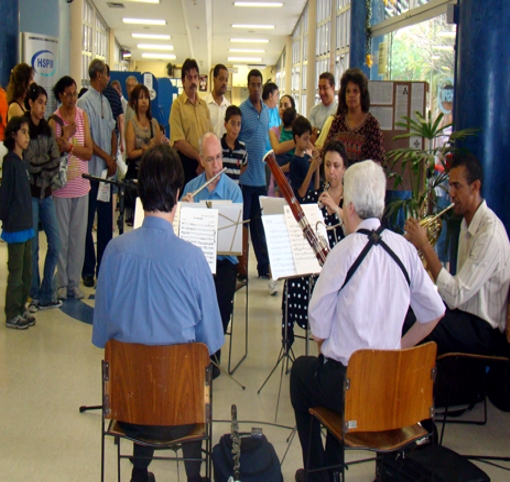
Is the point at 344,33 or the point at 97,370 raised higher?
the point at 344,33

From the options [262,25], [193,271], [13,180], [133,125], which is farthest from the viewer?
[262,25]

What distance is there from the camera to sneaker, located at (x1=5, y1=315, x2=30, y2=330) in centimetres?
437

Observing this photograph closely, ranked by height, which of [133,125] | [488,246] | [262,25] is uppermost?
[262,25]

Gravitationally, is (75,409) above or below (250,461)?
below

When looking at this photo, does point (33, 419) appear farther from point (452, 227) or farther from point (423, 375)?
point (452, 227)

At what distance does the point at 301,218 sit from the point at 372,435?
108 centimetres

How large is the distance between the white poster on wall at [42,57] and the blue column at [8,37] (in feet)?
1.19

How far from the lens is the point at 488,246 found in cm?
292

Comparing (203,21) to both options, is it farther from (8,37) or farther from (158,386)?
(158,386)

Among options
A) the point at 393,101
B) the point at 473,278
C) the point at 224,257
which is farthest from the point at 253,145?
the point at 473,278

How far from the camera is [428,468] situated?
7.73ft

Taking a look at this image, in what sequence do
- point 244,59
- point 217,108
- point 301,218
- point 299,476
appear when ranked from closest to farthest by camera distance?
point 299,476, point 301,218, point 217,108, point 244,59

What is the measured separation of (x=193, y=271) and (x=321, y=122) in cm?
433

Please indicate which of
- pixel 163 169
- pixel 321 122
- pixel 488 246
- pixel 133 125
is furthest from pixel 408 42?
pixel 163 169
